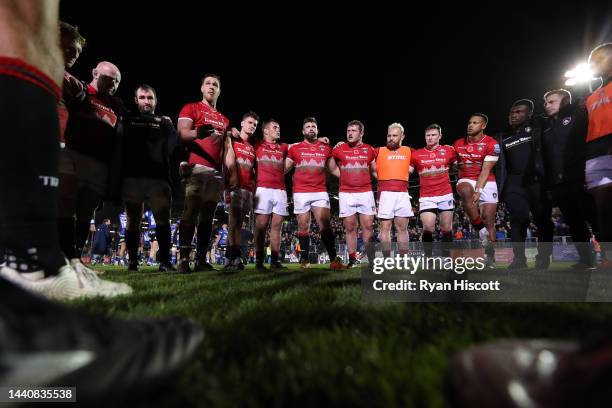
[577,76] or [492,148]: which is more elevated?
[577,76]

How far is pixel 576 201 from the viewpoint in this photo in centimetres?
455

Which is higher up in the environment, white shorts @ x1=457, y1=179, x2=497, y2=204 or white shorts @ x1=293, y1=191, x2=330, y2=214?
white shorts @ x1=457, y1=179, x2=497, y2=204

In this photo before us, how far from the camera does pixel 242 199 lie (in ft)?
20.0

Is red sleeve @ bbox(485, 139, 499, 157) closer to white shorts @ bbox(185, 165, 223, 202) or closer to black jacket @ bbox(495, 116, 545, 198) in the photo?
black jacket @ bbox(495, 116, 545, 198)

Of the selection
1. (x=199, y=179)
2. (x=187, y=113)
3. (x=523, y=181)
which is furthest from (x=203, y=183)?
(x=523, y=181)

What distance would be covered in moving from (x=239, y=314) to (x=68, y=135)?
3521 mm

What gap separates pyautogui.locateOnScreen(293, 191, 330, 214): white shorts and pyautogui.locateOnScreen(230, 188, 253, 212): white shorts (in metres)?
0.86

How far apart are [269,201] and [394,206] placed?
2.64m

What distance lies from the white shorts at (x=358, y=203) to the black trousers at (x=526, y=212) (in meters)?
2.34

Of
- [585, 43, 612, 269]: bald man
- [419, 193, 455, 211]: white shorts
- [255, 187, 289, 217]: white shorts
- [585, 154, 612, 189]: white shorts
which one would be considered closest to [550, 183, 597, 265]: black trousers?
[585, 43, 612, 269]: bald man

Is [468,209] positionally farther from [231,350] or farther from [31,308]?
[31,308]

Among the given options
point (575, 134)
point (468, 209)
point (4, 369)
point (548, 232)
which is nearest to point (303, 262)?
point (468, 209)

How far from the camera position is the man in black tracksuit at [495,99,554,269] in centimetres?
542

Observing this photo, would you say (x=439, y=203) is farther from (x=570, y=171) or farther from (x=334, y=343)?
(x=334, y=343)
